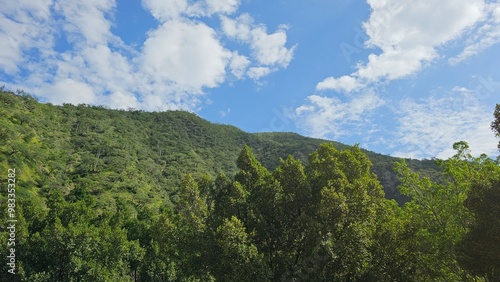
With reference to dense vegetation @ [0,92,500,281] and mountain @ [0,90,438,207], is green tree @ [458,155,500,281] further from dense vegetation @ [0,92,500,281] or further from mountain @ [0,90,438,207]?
mountain @ [0,90,438,207]

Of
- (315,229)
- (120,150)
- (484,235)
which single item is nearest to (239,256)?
(315,229)

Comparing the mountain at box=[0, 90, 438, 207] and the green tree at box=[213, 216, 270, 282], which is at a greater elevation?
the mountain at box=[0, 90, 438, 207]

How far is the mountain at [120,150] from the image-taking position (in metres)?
79.2

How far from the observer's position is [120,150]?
370 ft

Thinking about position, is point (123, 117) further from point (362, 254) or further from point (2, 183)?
point (362, 254)

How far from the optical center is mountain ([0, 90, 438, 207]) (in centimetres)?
7919

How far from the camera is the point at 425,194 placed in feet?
62.5

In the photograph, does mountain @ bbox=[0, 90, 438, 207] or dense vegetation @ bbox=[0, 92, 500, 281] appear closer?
dense vegetation @ bbox=[0, 92, 500, 281]

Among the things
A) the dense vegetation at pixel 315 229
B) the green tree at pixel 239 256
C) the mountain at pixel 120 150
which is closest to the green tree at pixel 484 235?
the dense vegetation at pixel 315 229

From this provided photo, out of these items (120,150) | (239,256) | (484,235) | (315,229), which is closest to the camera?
(484,235)

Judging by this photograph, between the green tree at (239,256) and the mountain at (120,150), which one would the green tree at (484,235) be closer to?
the green tree at (239,256)

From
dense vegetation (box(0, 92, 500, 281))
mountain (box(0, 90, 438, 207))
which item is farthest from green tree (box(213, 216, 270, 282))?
mountain (box(0, 90, 438, 207))

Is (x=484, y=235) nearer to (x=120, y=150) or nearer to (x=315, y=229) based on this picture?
(x=315, y=229)

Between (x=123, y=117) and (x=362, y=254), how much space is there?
15843 cm
